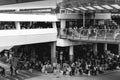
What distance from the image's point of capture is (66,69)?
2472 centimetres

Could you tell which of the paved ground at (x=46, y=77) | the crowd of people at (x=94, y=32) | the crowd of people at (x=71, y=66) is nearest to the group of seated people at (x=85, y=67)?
the crowd of people at (x=71, y=66)

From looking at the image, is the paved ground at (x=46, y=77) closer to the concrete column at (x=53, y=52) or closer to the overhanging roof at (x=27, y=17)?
the concrete column at (x=53, y=52)

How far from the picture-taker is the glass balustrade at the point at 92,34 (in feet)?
69.7

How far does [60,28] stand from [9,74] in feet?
25.8

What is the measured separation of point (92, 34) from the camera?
75.8ft

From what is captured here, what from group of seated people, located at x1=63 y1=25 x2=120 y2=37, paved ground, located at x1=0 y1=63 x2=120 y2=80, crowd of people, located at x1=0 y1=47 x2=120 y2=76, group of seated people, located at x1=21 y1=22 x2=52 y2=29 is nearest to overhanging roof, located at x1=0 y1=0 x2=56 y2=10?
group of seated people, located at x1=21 y1=22 x2=52 y2=29

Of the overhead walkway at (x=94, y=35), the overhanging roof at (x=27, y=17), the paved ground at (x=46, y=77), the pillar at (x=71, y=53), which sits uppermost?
the overhanging roof at (x=27, y=17)

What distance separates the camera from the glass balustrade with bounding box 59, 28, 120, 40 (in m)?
21.2

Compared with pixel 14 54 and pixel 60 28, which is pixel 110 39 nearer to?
pixel 60 28

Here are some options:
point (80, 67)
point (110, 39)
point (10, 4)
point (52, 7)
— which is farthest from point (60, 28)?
point (10, 4)

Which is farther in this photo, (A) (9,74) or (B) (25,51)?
(B) (25,51)

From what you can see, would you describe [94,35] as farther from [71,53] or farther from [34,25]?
[34,25]

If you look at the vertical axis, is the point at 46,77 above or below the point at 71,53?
below

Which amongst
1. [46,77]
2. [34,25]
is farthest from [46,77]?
[34,25]
